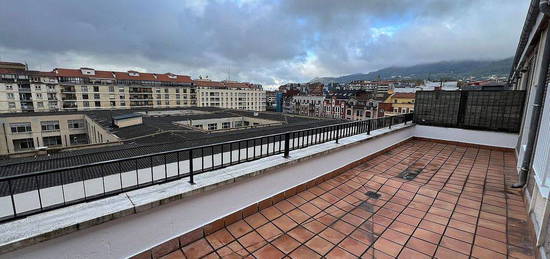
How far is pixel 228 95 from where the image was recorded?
57.9m

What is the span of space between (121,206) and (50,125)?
3408cm

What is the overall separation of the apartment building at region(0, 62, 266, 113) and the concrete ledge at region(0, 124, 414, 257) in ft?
161

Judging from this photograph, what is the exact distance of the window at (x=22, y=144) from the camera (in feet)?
78.7

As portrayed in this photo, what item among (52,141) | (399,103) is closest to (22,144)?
(52,141)

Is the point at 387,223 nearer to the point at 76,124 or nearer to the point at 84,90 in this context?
the point at 76,124

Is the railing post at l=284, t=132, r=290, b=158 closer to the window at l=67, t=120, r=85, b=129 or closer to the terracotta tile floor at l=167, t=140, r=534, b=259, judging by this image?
the terracotta tile floor at l=167, t=140, r=534, b=259

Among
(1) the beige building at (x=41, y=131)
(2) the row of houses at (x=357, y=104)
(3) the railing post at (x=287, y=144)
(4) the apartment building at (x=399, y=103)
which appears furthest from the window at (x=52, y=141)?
(4) the apartment building at (x=399, y=103)

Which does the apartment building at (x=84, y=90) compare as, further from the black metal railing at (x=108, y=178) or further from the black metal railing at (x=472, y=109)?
the black metal railing at (x=472, y=109)

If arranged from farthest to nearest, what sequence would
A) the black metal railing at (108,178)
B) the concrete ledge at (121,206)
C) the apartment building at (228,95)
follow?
the apartment building at (228,95)
the black metal railing at (108,178)
the concrete ledge at (121,206)

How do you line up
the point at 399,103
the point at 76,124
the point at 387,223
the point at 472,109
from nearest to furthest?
1. the point at 387,223
2. the point at 472,109
3. the point at 76,124
4. the point at 399,103

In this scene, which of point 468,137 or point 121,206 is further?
point 468,137

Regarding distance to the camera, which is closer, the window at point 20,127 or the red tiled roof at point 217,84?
the window at point 20,127

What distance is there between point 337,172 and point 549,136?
2530 millimetres

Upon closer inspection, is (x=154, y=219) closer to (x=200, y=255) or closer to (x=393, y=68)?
(x=200, y=255)
